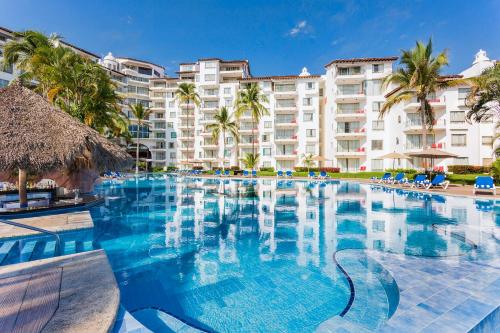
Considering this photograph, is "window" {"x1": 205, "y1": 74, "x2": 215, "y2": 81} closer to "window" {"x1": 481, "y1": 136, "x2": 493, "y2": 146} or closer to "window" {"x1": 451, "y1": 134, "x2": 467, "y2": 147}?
"window" {"x1": 451, "y1": 134, "x2": 467, "y2": 147}

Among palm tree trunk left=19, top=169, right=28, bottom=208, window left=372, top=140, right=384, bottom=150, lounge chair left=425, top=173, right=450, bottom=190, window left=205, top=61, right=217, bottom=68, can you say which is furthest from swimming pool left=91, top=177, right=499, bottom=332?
window left=205, top=61, right=217, bottom=68

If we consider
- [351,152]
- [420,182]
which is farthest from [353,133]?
[420,182]

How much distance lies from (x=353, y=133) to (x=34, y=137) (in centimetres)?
3706

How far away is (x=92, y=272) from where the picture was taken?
429 cm

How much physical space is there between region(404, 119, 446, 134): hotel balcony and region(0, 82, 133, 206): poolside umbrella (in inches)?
1423

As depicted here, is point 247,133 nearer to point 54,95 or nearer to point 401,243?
point 54,95

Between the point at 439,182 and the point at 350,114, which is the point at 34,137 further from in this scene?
the point at 350,114

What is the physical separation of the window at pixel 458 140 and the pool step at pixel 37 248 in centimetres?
4065

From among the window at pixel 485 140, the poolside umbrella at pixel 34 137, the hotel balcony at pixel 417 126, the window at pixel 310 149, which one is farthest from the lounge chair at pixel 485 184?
the window at pixel 310 149

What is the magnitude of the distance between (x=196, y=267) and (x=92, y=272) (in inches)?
85.6

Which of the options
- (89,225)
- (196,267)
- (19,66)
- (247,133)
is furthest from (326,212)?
(247,133)

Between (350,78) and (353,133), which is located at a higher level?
(350,78)

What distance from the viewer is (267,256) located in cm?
649

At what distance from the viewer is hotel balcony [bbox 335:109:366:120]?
3727 centimetres
